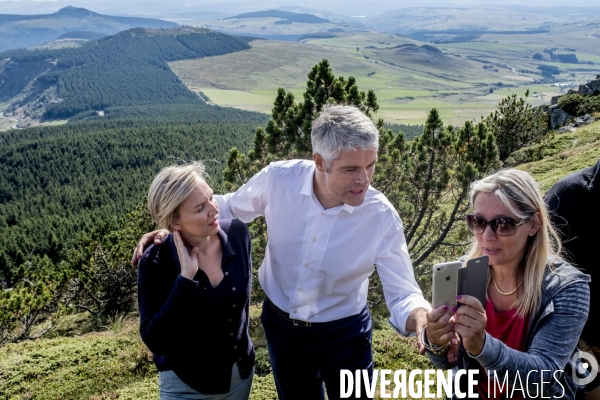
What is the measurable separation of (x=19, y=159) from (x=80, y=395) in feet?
422

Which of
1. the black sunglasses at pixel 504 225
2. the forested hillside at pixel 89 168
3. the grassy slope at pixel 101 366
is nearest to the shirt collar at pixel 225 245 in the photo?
the black sunglasses at pixel 504 225

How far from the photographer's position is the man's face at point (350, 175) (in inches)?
111

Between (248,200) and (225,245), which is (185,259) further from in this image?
(248,200)

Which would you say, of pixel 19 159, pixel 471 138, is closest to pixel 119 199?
pixel 19 159

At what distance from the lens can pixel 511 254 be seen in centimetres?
259

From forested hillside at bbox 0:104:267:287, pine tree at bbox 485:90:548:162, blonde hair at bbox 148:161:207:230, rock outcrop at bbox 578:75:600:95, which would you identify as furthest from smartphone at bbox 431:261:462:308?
forested hillside at bbox 0:104:267:287

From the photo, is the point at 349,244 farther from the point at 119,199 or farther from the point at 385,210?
the point at 119,199

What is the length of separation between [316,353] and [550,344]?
1.48m

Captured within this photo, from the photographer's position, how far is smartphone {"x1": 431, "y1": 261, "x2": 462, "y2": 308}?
2.07 meters

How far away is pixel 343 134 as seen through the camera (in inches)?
110

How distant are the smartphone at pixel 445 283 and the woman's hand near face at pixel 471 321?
6 centimetres

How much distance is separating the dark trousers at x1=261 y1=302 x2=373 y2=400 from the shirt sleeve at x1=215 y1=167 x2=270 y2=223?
0.77 metres

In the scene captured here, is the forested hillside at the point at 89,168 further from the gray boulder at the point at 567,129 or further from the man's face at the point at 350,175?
the man's face at the point at 350,175

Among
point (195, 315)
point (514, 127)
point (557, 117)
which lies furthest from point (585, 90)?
point (195, 315)
